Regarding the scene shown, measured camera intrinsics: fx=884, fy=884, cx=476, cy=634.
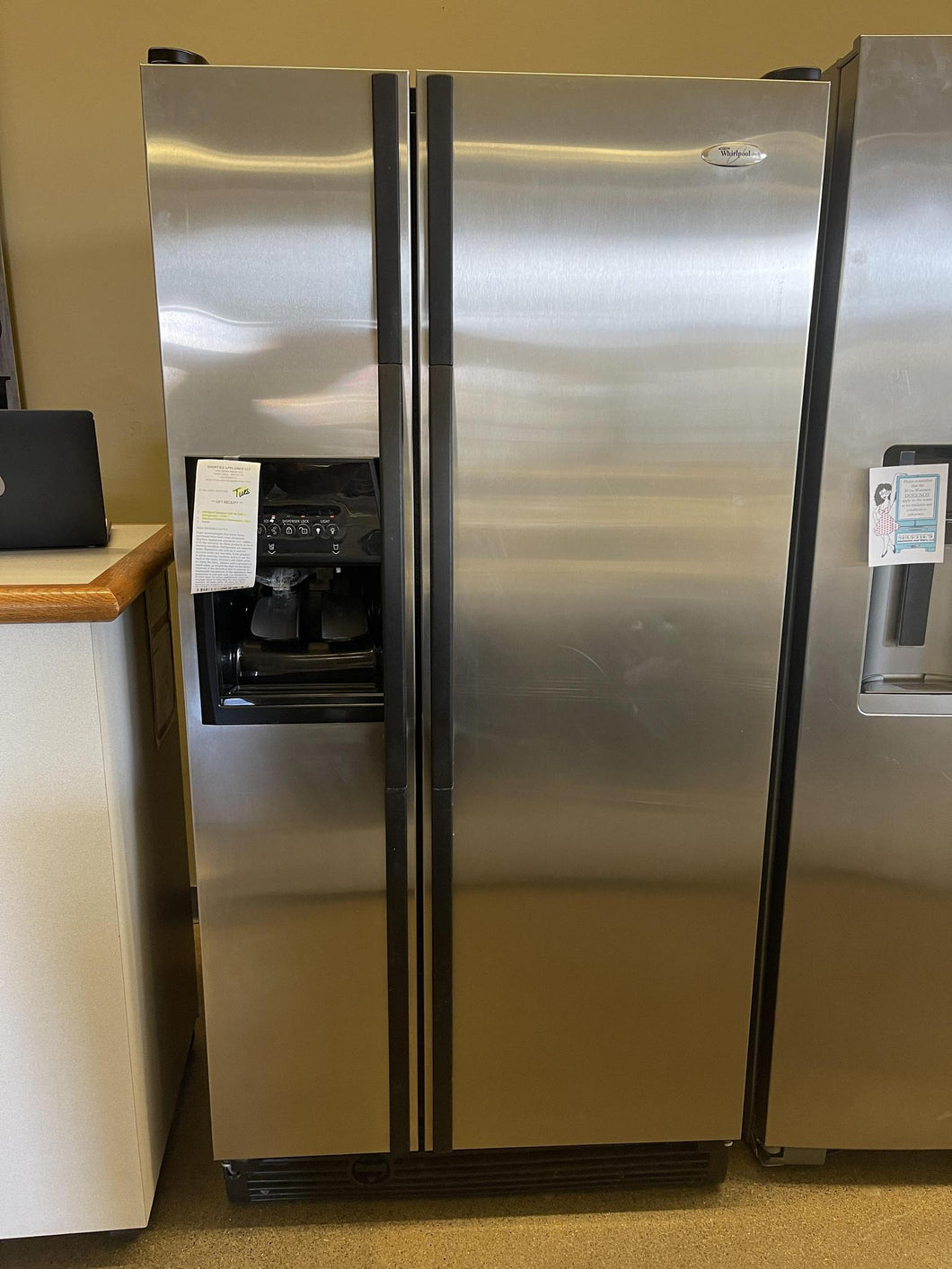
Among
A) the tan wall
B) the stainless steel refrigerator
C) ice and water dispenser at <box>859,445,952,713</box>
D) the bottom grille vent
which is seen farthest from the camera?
the tan wall

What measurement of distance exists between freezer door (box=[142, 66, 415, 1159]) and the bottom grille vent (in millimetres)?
108

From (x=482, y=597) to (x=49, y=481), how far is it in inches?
31.1

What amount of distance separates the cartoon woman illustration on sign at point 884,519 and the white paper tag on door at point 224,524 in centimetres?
95

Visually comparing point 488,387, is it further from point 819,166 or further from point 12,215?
point 12,215

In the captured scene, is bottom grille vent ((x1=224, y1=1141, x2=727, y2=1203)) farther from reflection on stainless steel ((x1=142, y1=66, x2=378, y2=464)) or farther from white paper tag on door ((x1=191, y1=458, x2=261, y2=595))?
reflection on stainless steel ((x1=142, y1=66, x2=378, y2=464))

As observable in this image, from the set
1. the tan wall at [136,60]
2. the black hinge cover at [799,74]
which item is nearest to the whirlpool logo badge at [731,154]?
the black hinge cover at [799,74]

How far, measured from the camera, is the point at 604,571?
54.2 inches

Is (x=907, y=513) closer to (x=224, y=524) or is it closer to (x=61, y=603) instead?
(x=224, y=524)

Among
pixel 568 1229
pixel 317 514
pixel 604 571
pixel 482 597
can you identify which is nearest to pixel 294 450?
pixel 317 514

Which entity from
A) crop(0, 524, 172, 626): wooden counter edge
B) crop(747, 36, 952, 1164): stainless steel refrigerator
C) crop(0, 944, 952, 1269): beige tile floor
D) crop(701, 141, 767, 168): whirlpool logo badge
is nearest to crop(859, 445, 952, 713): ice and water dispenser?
crop(747, 36, 952, 1164): stainless steel refrigerator

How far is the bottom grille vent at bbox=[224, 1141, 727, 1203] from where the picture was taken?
5.32 feet

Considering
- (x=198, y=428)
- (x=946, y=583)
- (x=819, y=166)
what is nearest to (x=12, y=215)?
(x=198, y=428)

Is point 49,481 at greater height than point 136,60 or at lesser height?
lesser

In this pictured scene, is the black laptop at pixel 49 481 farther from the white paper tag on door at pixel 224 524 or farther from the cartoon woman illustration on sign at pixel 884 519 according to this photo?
the cartoon woman illustration on sign at pixel 884 519
